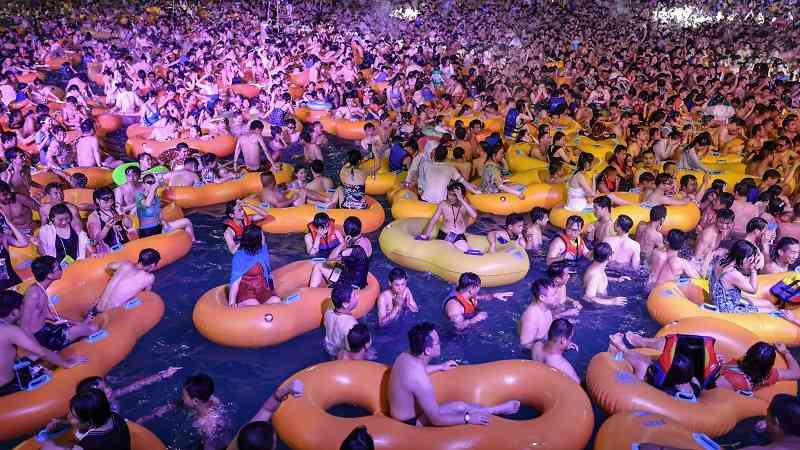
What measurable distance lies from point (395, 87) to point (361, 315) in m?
9.41

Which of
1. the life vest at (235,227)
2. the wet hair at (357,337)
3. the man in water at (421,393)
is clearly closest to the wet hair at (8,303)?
the wet hair at (357,337)

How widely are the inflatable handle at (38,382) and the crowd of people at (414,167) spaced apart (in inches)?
5.5

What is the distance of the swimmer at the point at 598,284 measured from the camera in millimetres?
5896

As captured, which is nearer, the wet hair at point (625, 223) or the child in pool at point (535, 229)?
the wet hair at point (625, 223)

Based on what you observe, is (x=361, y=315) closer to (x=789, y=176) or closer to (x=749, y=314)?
(x=749, y=314)

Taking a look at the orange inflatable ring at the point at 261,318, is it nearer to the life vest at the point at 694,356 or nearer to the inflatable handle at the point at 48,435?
the inflatable handle at the point at 48,435

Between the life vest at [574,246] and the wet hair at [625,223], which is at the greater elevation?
the wet hair at [625,223]

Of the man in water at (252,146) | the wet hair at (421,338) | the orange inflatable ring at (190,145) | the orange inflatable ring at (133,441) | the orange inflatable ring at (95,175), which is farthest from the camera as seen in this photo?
the orange inflatable ring at (190,145)

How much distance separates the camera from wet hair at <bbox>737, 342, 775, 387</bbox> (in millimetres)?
4367

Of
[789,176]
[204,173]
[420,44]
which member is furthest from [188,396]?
[420,44]

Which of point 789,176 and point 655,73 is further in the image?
point 655,73

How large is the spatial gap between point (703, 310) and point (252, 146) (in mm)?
6788

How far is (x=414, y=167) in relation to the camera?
28.2ft

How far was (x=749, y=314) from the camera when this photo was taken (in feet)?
18.0
